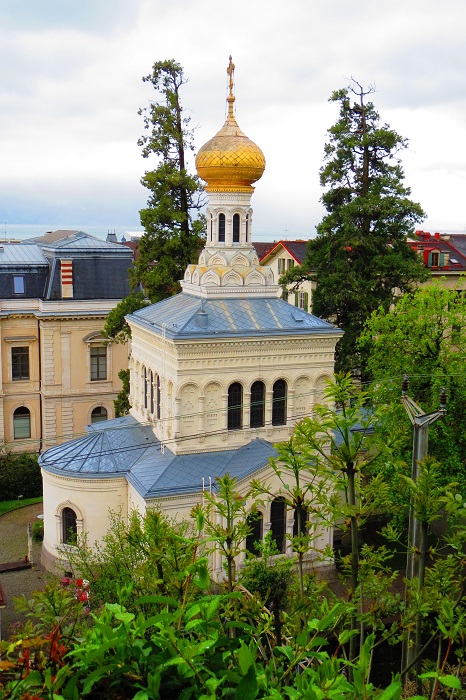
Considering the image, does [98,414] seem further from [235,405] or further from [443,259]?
[443,259]

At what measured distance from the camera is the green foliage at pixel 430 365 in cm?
1909

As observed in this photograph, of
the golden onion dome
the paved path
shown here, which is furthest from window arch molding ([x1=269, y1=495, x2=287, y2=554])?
the golden onion dome

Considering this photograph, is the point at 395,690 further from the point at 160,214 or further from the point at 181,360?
the point at 160,214

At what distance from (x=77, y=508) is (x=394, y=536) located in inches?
554

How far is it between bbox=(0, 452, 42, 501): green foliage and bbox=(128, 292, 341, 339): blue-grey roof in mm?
9163

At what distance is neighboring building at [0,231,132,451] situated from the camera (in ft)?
105

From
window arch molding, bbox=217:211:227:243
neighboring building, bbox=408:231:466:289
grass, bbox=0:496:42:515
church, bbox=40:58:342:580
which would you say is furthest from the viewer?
neighboring building, bbox=408:231:466:289

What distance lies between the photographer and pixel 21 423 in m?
32.7

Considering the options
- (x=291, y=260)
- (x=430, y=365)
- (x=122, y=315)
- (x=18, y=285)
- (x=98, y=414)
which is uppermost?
(x=291, y=260)

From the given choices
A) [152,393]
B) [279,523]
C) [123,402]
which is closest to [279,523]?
[279,523]

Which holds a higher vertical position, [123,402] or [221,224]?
[221,224]

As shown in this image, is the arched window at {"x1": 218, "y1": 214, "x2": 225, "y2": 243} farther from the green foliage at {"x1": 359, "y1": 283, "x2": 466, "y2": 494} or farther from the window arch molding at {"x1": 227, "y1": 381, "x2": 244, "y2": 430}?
the green foliage at {"x1": 359, "y1": 283, "x2": 466, "y2": 494}

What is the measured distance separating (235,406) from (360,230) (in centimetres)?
1010

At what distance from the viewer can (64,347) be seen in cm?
3222
